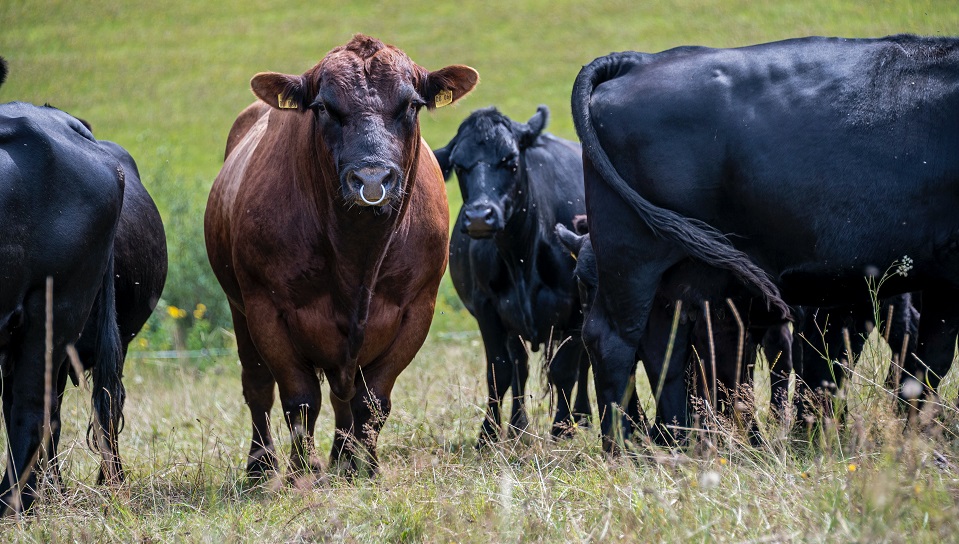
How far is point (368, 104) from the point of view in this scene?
491cm

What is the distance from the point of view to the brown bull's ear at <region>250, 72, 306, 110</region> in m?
5.18

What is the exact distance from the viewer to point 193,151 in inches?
939

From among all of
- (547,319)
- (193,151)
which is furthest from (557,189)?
(193,151)

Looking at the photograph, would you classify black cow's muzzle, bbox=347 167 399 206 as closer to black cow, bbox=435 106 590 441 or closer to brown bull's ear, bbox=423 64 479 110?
brown bull's ear, bbox=423 64 479 110

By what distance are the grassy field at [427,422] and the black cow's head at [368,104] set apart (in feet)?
3.90

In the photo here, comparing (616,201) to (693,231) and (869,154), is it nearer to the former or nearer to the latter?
(693,231)

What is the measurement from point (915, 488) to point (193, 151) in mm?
22233

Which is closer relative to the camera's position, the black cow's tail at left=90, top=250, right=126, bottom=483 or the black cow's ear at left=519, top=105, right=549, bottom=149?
the black cow's tail at left=90, top=250, right=126, bottom=483

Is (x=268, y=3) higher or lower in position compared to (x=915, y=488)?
higher

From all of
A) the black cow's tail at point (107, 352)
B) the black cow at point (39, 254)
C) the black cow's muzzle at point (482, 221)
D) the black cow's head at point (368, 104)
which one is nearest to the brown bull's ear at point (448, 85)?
the black cow's head at point (368, 104)

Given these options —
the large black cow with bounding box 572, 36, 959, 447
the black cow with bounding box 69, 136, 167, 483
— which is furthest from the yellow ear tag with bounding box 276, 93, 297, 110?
the large black cow with bounding box 572, 36, 959, 447

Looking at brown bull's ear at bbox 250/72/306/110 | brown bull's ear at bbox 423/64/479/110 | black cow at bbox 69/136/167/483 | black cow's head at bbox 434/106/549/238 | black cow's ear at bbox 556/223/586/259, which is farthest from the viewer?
black cow's head at bbox 434/106/549/238

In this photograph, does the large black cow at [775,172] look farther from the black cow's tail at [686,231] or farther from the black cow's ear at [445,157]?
the black cow's ear at [445,157]

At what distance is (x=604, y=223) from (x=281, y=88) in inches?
68.4
